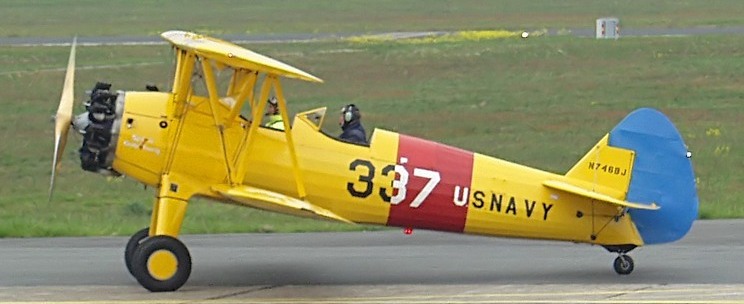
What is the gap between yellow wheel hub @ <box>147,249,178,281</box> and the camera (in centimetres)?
1362


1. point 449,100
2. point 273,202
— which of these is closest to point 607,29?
point 449,100

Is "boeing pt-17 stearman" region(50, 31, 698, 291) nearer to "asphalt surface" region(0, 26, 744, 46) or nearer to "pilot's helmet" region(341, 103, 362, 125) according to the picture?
"pilot's helmet" region(341, 103, 362, 125)

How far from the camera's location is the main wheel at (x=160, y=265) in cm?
1361

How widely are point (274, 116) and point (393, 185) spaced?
5.77ft

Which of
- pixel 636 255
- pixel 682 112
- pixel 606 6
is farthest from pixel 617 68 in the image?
pixel 606 6

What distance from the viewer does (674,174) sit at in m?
14.9

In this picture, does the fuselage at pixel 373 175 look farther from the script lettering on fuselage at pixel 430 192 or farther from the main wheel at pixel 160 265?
the main wheel at pixel 160 265

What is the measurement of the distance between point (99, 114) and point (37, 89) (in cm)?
2232

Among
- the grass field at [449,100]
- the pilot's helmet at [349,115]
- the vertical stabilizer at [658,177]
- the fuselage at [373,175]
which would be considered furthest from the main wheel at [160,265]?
the grass field at [449,100]

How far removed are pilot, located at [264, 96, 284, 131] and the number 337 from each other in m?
0.88

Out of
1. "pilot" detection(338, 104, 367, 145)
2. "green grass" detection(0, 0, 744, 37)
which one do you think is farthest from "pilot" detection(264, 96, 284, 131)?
"green grass" detection(0, 0, 744, 37)

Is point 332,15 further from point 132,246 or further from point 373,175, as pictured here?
point 373,175

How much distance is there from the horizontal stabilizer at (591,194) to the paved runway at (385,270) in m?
0.72

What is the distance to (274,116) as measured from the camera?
15.5 metres
